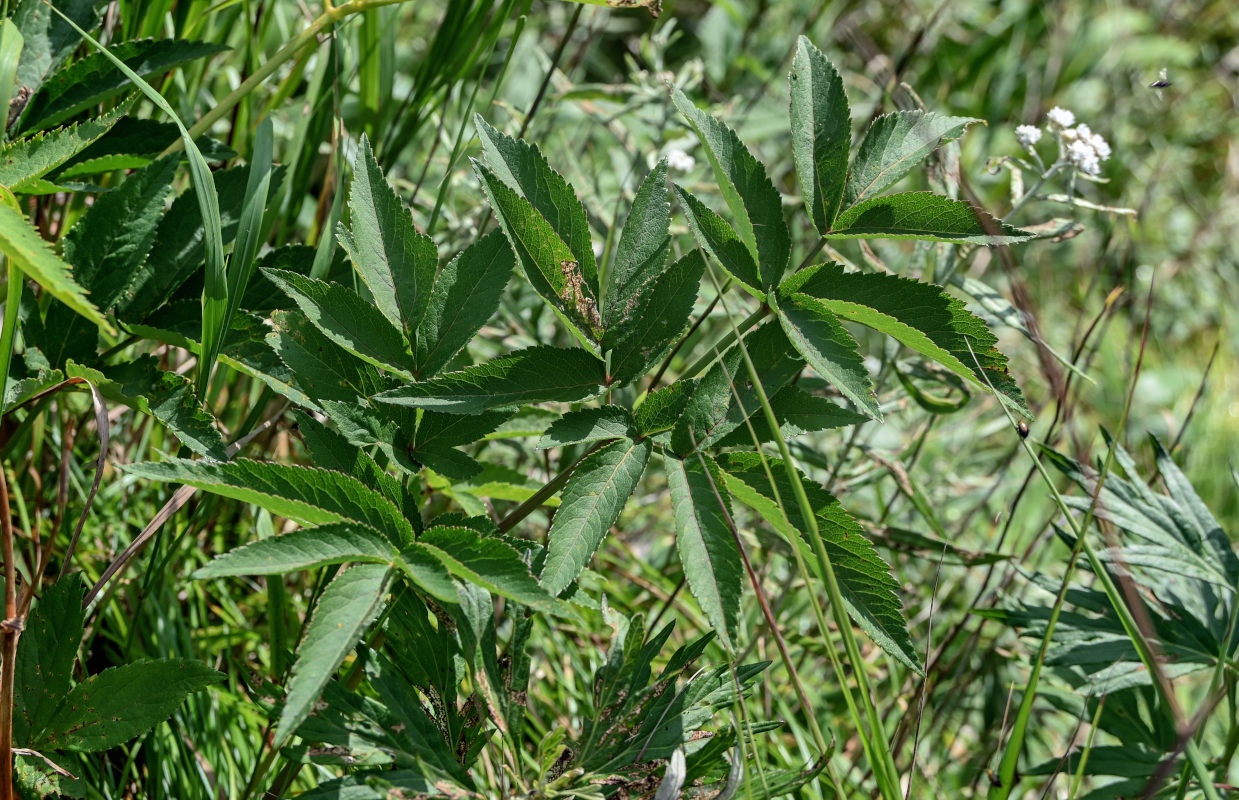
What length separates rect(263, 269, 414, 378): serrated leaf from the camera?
1.03 metres

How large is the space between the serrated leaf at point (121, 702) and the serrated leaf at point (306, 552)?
0.87 ft

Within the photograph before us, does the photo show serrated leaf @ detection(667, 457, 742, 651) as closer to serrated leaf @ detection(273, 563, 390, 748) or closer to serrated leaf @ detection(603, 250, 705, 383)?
serrated leaf @ detection(603, 250, 705, 383)

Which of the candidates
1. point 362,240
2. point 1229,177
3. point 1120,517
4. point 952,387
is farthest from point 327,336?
point 1229,177

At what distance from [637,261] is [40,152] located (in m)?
0.70

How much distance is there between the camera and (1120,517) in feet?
4.74

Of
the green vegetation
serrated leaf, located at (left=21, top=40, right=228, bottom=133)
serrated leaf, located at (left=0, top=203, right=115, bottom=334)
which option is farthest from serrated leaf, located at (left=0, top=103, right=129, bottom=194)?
serrated leaf, located at (left=0, top=203, right=115, bottom=334)

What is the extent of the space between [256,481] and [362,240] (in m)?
0.30

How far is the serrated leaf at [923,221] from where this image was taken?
101 centimetres

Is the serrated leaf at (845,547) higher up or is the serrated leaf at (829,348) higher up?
the serrated leaf at (829,348)

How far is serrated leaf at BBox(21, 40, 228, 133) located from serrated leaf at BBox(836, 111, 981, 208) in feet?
2.79

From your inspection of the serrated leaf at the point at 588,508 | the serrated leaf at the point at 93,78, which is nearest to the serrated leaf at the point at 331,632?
the serrated leaf at the point at 588,508

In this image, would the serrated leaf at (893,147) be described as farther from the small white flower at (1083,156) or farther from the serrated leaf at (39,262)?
the serrated leaf at (39,262)

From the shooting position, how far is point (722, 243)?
1071 mm

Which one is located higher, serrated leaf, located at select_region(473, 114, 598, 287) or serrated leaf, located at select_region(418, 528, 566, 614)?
serrated leaf, located at select_region(473, 114, 598, 287)
